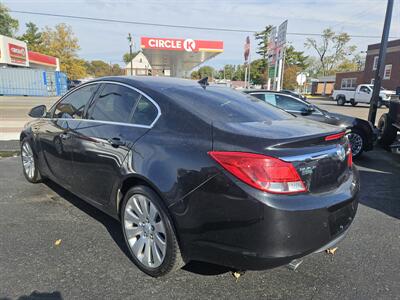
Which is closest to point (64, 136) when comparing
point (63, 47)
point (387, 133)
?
point (387, 133)

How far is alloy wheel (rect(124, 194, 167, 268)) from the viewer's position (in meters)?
2.66

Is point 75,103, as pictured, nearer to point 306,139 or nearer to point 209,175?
point 209,175

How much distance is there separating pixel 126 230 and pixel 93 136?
101cm

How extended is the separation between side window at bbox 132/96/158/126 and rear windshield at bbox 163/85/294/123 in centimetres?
19

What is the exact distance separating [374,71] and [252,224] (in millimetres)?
43705

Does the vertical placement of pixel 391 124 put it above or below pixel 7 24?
below

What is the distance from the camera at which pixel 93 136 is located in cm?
326

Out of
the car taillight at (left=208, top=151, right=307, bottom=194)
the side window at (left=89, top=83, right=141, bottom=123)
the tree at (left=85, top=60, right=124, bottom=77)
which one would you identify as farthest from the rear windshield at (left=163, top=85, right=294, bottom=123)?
the tree at (left=85, top=60, right=124, bottom=77)

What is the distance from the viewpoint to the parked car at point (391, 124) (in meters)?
8.10

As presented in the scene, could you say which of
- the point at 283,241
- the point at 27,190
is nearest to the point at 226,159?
the point at 283,241

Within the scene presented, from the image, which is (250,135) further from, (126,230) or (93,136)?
(93,136)

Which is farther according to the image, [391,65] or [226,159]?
[391,65]

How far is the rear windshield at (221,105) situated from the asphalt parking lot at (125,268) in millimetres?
1376

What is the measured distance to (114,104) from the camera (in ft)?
10.8
